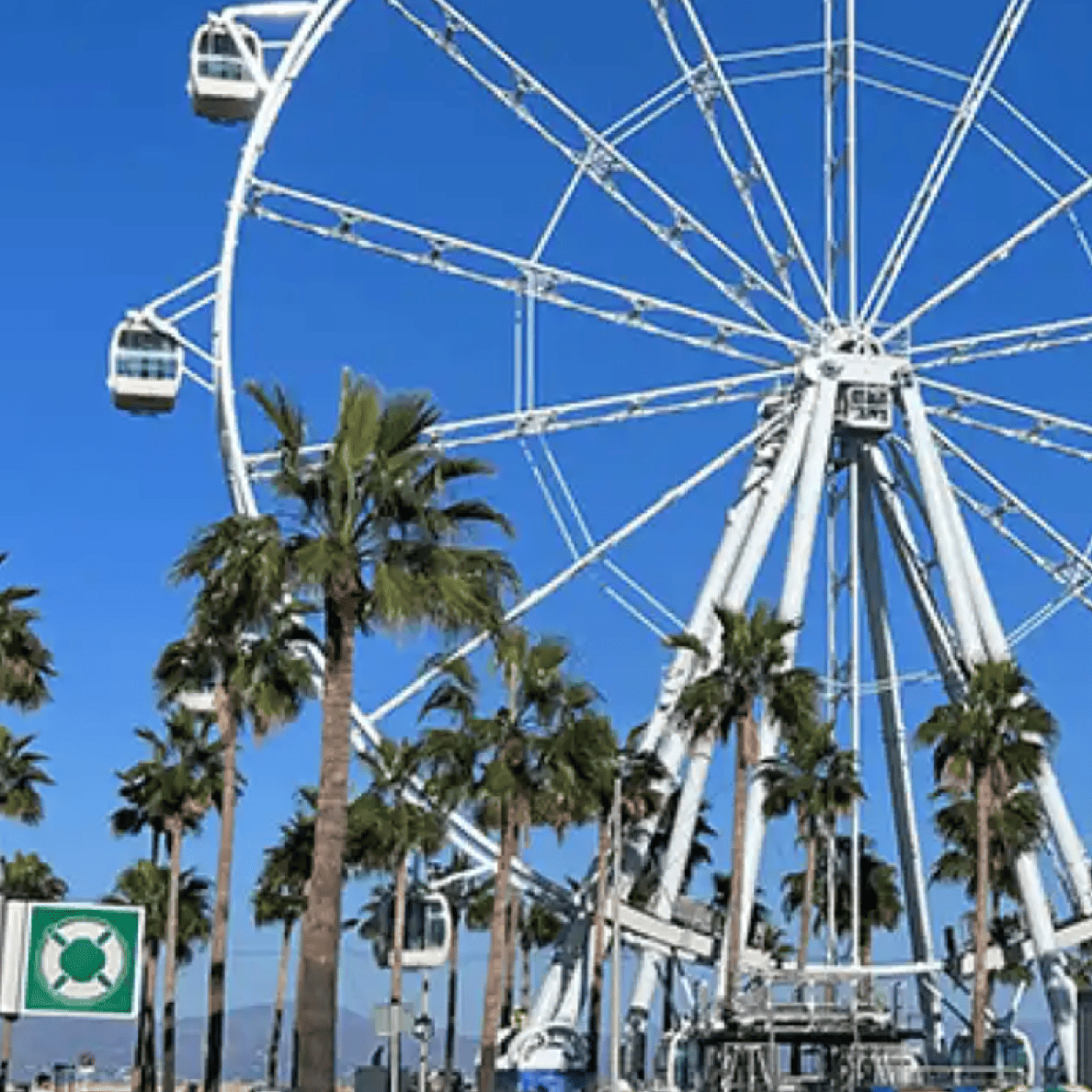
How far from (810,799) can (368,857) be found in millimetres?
12059

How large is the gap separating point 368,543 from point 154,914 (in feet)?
158

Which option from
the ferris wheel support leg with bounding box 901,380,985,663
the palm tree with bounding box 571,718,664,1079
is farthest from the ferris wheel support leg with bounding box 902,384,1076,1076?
the palm tree with bounding box 571,718,664,1079

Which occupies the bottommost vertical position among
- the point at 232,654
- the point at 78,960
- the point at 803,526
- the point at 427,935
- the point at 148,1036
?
the point at 78,960

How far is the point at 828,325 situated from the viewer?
49438 millimetres

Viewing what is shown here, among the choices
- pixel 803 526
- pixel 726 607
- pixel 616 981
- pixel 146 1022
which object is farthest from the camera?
pixel 146 1022

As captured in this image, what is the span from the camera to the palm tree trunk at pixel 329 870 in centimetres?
2383

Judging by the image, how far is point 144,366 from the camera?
45500 millimetres

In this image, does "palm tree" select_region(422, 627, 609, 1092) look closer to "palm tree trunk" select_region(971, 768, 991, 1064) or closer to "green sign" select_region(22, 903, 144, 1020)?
"palm tree trunk" select_region(971, 768, 991, 1064)

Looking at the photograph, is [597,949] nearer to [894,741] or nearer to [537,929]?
[894,741]

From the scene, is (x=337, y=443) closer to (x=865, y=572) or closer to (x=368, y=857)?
(x=865, y=572)

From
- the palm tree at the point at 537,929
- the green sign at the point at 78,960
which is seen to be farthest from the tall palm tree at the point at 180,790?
the green sign at the point at 78,960

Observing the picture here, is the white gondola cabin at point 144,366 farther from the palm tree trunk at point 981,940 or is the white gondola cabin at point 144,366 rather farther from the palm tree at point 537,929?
the palm tree at point 537,929

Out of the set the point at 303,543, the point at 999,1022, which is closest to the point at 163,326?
the point at 303,543

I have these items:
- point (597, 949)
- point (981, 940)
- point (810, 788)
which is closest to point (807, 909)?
point (810, 788)
